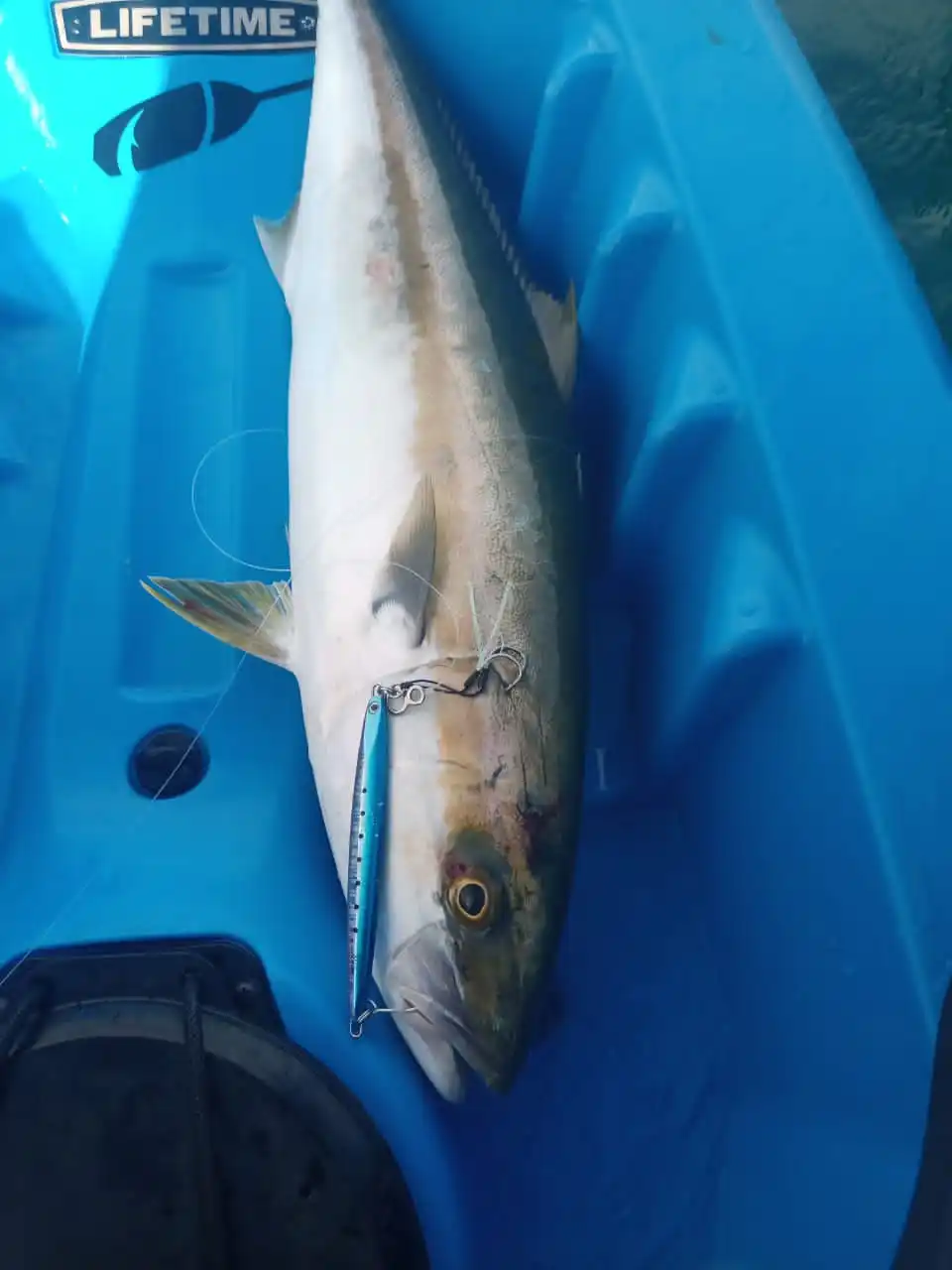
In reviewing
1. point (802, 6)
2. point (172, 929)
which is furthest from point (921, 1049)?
point (802, 6)

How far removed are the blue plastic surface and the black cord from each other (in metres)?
0.17

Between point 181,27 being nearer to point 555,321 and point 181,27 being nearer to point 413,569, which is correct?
point 555,321

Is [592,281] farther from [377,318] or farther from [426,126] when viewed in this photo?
[426,126]

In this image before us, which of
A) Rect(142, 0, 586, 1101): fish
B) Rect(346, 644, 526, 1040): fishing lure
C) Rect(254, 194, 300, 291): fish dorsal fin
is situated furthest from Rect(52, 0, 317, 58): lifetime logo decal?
Rect(346, 644, 526, 1040): fishing lure

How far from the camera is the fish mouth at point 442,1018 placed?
1109 mm

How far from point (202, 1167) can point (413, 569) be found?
713 millimetres

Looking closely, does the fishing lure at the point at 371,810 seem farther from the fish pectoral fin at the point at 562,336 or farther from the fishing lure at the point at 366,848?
the fish pectoral fin at the point at 562,336

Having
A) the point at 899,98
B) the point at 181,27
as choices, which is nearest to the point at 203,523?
the point at 181,27

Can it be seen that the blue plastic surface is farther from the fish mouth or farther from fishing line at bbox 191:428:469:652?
the fish mouth

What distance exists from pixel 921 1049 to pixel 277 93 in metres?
2.02

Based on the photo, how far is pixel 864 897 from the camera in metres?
1.07

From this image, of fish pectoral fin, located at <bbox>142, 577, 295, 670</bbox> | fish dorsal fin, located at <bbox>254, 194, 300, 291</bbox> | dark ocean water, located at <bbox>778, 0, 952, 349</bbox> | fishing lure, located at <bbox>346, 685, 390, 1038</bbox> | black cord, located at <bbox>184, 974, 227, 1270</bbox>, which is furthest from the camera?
dark ocean water, located at <bbox>778, 0, 952, 349</bbox>

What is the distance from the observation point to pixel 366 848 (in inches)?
45.2

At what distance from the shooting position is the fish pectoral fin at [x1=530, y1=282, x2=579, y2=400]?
1484 mm
